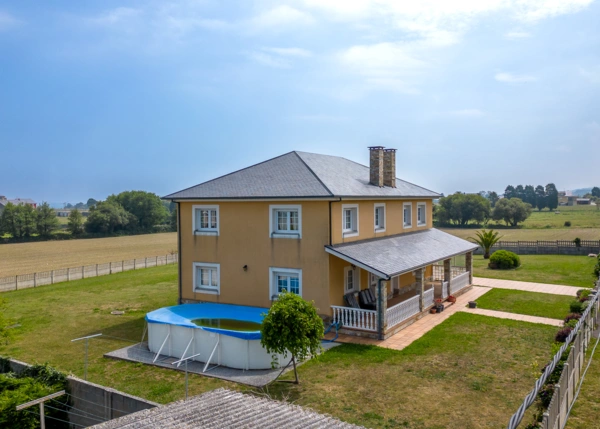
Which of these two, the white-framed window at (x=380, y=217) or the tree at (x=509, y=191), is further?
the tree at (x=509, y=191)

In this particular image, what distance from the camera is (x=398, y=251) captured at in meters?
19.6

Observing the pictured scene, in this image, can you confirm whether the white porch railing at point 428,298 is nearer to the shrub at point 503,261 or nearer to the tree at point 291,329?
Answer: the tree at point 291,329

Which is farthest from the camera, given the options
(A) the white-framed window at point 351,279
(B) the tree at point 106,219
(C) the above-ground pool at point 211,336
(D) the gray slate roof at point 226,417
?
(B) the tree at point 106,219

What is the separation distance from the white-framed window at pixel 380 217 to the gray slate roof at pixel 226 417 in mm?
14927

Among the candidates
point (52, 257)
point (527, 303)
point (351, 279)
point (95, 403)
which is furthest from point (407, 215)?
point (52, 257)

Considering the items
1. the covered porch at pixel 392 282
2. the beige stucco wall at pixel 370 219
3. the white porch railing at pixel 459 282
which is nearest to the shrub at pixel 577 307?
the covered porch at pixel 392 282

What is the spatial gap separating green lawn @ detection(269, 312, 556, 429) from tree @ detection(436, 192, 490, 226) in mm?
80870

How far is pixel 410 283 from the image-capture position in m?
24.5

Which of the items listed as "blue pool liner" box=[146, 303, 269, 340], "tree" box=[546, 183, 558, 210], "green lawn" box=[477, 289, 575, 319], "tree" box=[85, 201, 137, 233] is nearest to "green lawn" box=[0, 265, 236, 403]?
"blue pool liner" box=[146, 303, 269, 340]

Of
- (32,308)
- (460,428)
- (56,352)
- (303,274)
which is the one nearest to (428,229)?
(303,274)

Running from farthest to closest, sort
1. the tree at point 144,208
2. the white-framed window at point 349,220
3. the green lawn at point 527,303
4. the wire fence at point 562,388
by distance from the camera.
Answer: the tree at point 144,208 < the green lawn at point 527,303 < the white-framed window at point 349,220 < the wire fence at point 562,388

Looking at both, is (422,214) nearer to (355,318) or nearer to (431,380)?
(355,318)

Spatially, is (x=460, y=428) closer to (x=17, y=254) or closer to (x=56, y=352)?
(x=56, y=352)

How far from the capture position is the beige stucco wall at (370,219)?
17.7 meters
